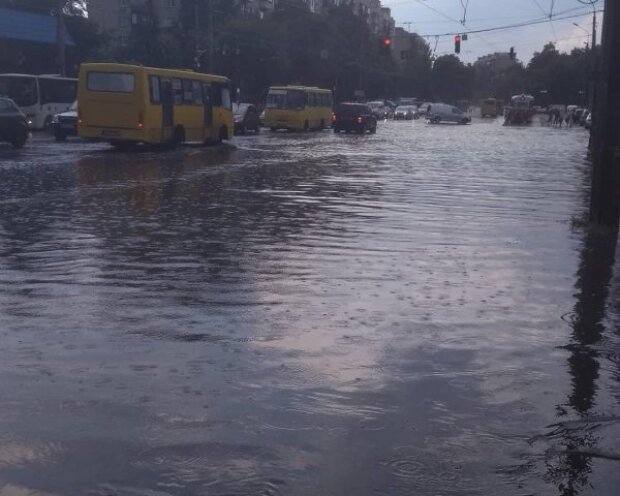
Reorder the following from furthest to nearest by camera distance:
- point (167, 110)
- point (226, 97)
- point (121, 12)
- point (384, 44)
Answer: point (121, 12), point (384, 44), point (226, 97), point (167, 110)

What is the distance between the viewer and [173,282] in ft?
33.2

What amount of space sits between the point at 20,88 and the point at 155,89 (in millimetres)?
12173

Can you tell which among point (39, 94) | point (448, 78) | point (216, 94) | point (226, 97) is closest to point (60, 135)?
point (39, 94)

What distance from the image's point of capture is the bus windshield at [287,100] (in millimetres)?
54938

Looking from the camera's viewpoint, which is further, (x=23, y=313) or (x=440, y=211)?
(x=440, y=211)

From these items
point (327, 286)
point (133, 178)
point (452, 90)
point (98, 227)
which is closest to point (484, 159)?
point (133, 178)

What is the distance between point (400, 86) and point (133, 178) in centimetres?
12242

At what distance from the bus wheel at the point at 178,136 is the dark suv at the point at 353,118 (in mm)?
23157

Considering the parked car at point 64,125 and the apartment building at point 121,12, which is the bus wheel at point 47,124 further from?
the apartment building at point 121,12

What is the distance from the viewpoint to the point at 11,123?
31266 mm

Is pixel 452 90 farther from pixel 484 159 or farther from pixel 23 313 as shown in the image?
pixel 23 313

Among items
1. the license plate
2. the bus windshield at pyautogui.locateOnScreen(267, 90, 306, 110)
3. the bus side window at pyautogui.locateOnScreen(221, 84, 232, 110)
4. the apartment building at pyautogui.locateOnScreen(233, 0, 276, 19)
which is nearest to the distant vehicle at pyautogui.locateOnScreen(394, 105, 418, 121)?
the apartment building at pyautogui.locateOnScreen(233, 0, 276, 19)

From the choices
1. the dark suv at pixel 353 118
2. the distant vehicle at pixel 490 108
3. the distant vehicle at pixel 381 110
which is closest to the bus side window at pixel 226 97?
the dark suv at pixel 353 118

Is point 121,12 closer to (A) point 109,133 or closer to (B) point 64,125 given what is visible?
(B) point 64,125
